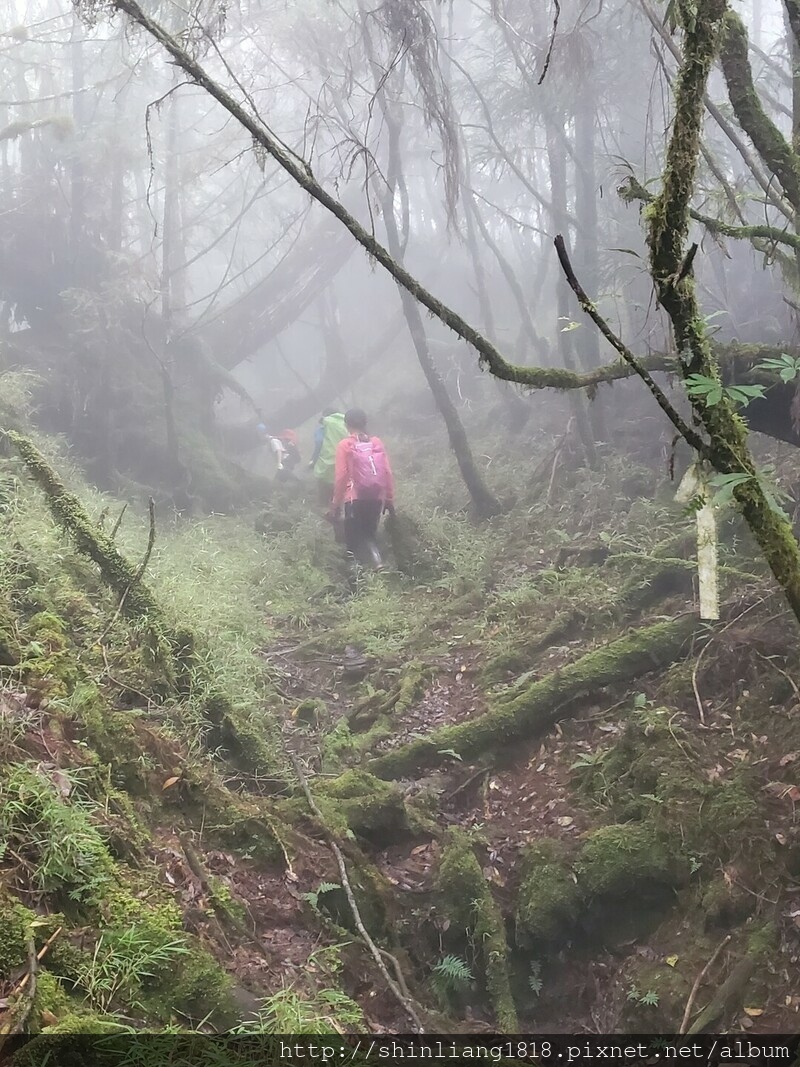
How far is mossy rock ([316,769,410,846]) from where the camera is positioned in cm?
451

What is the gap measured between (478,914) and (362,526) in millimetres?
6937

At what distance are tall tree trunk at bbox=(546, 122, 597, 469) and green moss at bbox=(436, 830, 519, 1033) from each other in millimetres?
9112

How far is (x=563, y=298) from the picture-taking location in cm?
1285

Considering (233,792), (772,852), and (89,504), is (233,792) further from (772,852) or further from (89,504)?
(89,504)

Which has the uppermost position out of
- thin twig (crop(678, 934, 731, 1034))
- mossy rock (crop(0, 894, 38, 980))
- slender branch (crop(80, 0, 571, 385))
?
slender branch (crop(80, 0, 571, 385))

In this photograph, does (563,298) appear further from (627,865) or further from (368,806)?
(627,865)

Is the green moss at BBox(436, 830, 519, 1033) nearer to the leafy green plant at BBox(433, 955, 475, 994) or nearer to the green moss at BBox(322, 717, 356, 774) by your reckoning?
the leafy green plant at BBox(433, 955, 475, 994)

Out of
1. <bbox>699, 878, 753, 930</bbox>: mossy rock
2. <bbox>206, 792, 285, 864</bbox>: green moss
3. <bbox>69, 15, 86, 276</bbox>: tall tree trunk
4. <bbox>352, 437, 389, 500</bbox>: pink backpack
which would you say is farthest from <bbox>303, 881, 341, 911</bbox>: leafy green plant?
<bbox>69, 15, 86, 276</bbox>: tall tree trunk

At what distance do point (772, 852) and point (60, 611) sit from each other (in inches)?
186

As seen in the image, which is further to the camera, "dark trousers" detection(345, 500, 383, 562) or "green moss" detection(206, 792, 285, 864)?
"dark trousers" detection(345, 500, 383, 562)

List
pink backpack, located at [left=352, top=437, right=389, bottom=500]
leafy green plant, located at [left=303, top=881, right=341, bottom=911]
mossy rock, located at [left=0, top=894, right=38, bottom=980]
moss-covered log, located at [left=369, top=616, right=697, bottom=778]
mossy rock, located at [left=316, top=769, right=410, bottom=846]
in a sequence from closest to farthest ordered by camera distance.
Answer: mossy rock, located at [left=0, top=894, right=38, bottom=980], leafy green plant, located at [left=303, top=881, right=341, bottom=911], mossy rock, located at [left=316, top=769, right=410, bottom=846], moss-covered log, located at [left=369, top=616, right=697, bottom=778], pink backpack, located at [left=352, top=437, right=389, bottom=500]

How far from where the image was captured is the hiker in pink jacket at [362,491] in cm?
1017

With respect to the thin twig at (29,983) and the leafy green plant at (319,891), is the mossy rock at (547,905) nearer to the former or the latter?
the leafy green plant at (319,891)

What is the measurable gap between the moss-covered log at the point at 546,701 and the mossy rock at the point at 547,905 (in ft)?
4.54
